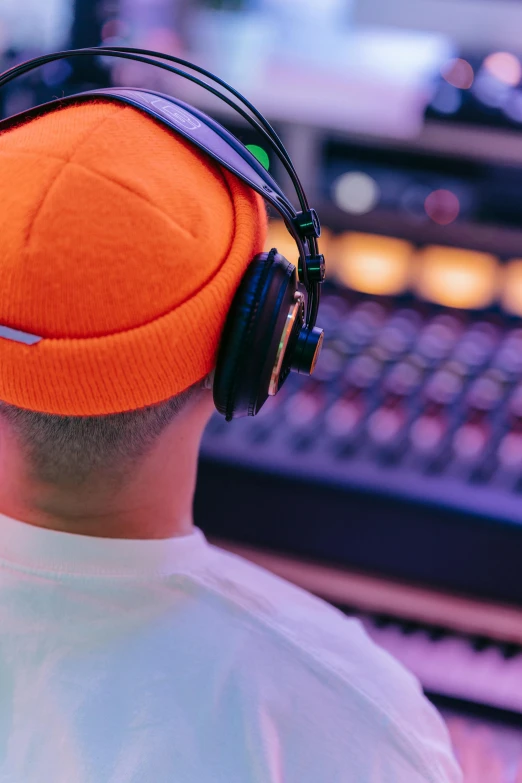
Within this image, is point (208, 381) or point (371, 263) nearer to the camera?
A: point (208, 381)

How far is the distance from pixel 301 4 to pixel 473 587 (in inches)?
51.8

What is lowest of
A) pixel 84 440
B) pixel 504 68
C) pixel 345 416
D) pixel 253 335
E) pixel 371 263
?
pixel 345 416

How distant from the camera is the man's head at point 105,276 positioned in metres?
0.60

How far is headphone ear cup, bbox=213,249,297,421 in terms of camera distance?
0.66m

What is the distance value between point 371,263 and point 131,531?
1071 millimetres

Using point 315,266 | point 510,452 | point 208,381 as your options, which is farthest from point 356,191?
point 208,381

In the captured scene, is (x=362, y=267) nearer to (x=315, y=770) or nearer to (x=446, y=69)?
(x=446, y=69)

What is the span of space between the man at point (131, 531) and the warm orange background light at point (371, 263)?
3.13 feet

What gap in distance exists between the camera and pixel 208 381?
0.72m

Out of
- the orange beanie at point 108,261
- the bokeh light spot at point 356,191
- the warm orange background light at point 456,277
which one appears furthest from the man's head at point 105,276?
the bokeh light spot at point 356,191

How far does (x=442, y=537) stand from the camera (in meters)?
1.24

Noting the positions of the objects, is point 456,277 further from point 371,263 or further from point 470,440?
Result: point 470,440

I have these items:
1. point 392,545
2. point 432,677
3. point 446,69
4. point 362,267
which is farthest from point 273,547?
point 446,69

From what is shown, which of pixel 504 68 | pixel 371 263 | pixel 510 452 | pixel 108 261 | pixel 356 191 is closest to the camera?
pixel 108 261
